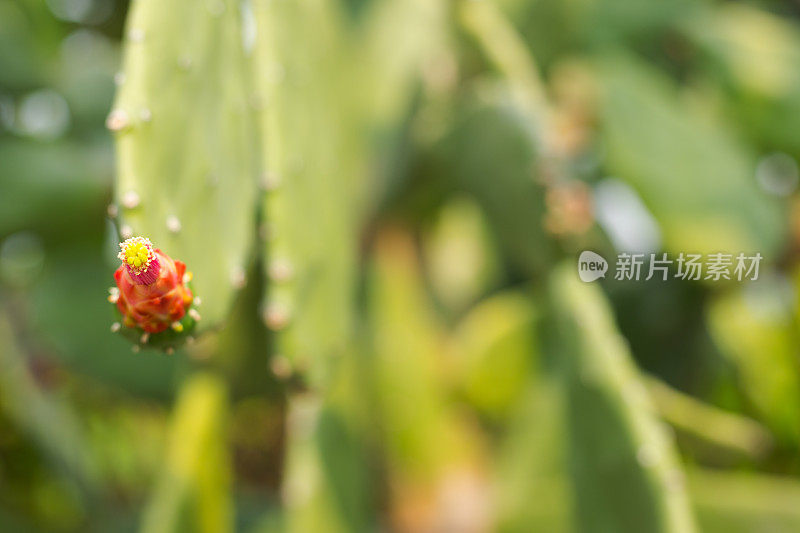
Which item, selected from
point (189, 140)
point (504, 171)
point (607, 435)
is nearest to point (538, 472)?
point (607, 435)

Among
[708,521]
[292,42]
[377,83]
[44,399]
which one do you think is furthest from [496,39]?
[44,399]

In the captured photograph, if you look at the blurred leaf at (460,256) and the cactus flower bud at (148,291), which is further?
the blurred leaf at (460,256)

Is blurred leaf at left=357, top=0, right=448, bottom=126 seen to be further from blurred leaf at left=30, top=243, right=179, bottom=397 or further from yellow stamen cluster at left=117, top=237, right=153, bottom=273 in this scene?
yellow stamen cluster at left=117, top=237, right=153, bottom=273

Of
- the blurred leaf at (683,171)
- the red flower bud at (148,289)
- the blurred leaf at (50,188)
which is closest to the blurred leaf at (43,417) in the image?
the blurred leaf at (50,188)

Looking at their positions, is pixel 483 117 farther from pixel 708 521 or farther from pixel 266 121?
pixel 708 521

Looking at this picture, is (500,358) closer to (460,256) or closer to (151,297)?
(460,256)

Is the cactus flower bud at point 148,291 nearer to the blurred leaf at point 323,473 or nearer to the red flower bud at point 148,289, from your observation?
the red flower bud at point 148,289
